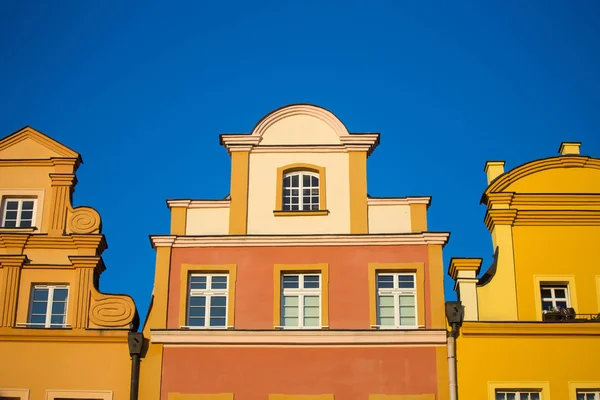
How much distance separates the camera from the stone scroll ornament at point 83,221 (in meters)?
32.2

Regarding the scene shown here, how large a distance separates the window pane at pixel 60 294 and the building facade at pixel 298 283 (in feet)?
7.93

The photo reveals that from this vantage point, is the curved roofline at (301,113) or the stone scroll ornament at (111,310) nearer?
the stone scroll ornament at (111,310)

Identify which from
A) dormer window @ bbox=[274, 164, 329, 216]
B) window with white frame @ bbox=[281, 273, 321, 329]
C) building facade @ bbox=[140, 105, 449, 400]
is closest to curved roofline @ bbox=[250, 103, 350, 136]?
building facade @ bbox=[140, 105, 449, 400]

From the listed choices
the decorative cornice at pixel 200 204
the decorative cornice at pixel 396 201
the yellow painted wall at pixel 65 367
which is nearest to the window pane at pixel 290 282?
the decorative cornice at pixel 200 204

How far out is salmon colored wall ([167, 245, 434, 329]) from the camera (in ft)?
101

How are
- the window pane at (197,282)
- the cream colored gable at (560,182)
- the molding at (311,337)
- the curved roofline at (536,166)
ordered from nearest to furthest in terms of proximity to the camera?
the molding at (311,337) → the window pane at (197,282) → the curved roofline at (536,166) → the cream colored gable at (560,182)

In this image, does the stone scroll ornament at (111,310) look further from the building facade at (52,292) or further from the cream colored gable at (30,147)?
the cream colored gable at (30,147)

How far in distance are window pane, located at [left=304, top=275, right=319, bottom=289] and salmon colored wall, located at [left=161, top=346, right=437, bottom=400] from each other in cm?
189

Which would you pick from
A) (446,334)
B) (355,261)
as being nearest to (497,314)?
(446,334)

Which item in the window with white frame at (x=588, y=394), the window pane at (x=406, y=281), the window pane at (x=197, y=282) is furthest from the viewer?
the window pane at (x=197, y=282)

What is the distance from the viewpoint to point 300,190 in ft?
108

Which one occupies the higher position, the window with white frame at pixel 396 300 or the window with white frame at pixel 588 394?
the window with white frame at pixel 396 300

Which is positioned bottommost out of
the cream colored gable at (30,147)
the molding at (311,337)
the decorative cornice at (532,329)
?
the molding at (311,337)

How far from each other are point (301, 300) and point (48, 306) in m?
6.61
